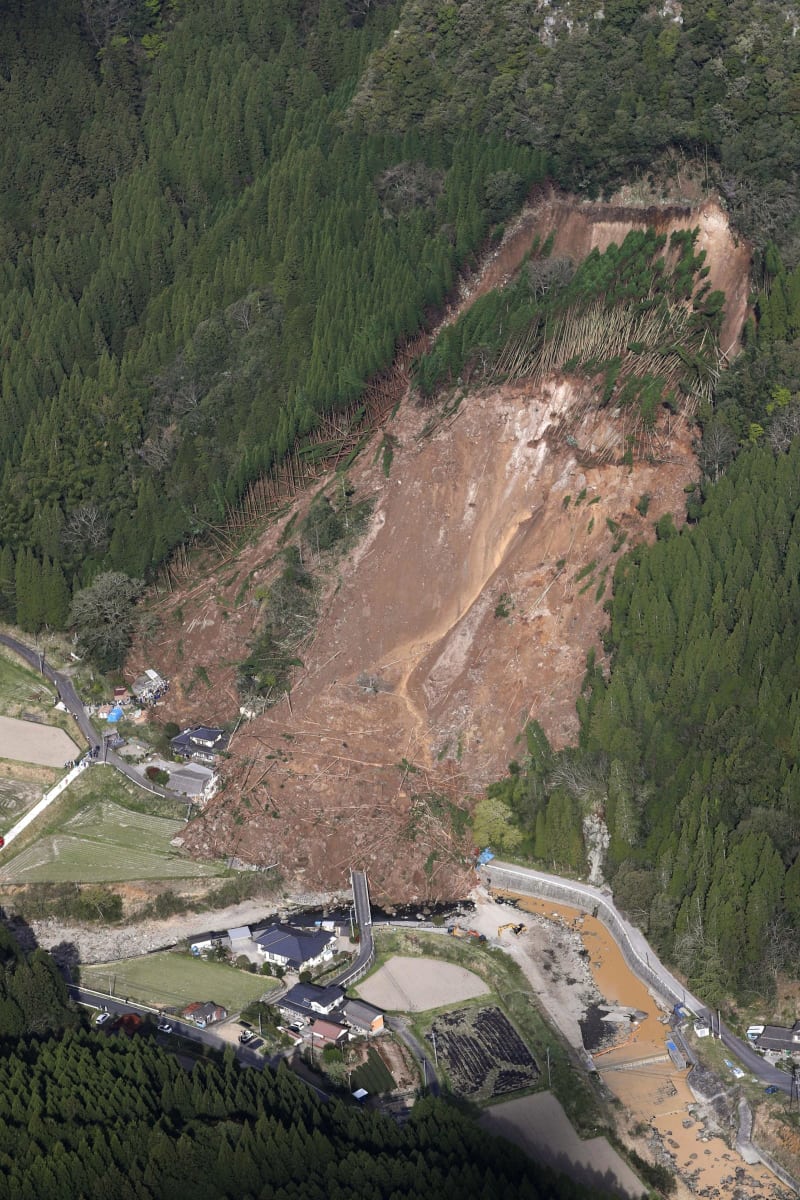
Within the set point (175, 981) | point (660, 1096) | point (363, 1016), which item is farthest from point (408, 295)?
point (660, 1096)

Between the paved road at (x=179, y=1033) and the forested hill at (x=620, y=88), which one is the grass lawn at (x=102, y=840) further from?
the forested hill at (x=620, y=88)

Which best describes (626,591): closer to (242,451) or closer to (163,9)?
(242,451)

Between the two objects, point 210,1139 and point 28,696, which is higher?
point 210,1139

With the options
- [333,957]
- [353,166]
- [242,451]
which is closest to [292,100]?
[353,166]

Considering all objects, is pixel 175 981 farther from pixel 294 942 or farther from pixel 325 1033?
pixel 325 1033

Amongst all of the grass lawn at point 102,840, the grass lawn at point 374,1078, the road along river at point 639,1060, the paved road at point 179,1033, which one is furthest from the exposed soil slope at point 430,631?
the grass lawn at point 374,1078

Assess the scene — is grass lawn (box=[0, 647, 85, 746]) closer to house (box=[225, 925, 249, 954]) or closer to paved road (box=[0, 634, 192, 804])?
paved road (box=[0, 634, 192, 804])
